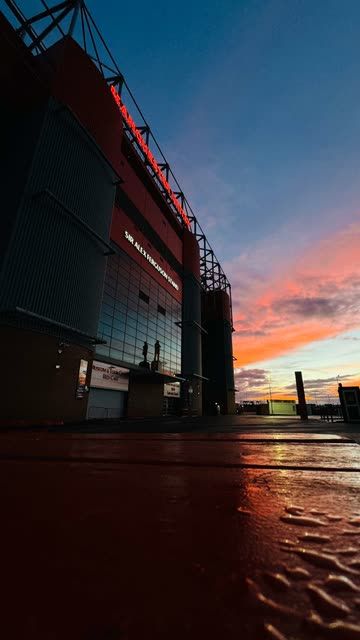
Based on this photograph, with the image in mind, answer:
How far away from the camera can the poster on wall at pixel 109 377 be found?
16828 millimetres

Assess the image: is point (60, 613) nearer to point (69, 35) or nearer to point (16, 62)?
point (16, 62)

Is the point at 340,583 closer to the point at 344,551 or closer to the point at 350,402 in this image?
the point at 344,551

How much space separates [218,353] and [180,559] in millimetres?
37201

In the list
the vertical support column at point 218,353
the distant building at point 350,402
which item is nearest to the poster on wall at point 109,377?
the distant building at point 350,402

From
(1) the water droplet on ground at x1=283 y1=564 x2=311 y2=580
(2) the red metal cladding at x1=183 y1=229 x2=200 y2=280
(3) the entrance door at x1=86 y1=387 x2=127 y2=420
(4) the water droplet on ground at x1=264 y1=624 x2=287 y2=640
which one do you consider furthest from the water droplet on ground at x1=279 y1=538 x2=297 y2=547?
(2) the red metal cladding at x1=183 y1=229 x2=200 y2=280

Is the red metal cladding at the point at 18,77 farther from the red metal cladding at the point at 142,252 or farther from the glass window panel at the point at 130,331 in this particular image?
the glass window panel at the point at 130,331

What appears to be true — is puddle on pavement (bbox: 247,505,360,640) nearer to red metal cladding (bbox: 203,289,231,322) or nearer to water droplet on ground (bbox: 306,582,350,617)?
water droplet on ground (bbox: 306,582,350,617)

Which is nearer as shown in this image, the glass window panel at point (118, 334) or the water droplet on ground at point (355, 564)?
the water droplet on ground at point (355, 564)

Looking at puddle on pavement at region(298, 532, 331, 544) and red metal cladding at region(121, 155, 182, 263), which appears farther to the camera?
red metal cladding at region(121, 155, 182, 263)

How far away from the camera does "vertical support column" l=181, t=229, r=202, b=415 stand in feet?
88.5

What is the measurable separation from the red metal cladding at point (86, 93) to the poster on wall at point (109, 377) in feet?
42.2

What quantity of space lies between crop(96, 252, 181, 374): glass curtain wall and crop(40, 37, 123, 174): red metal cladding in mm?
7294

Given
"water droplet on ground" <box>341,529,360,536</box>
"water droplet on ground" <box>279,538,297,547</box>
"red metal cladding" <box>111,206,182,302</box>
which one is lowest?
"water droplet on ground" <box>279,538,297,547</box>

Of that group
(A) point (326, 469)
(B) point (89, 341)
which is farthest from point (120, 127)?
(A) point (326, 469)
